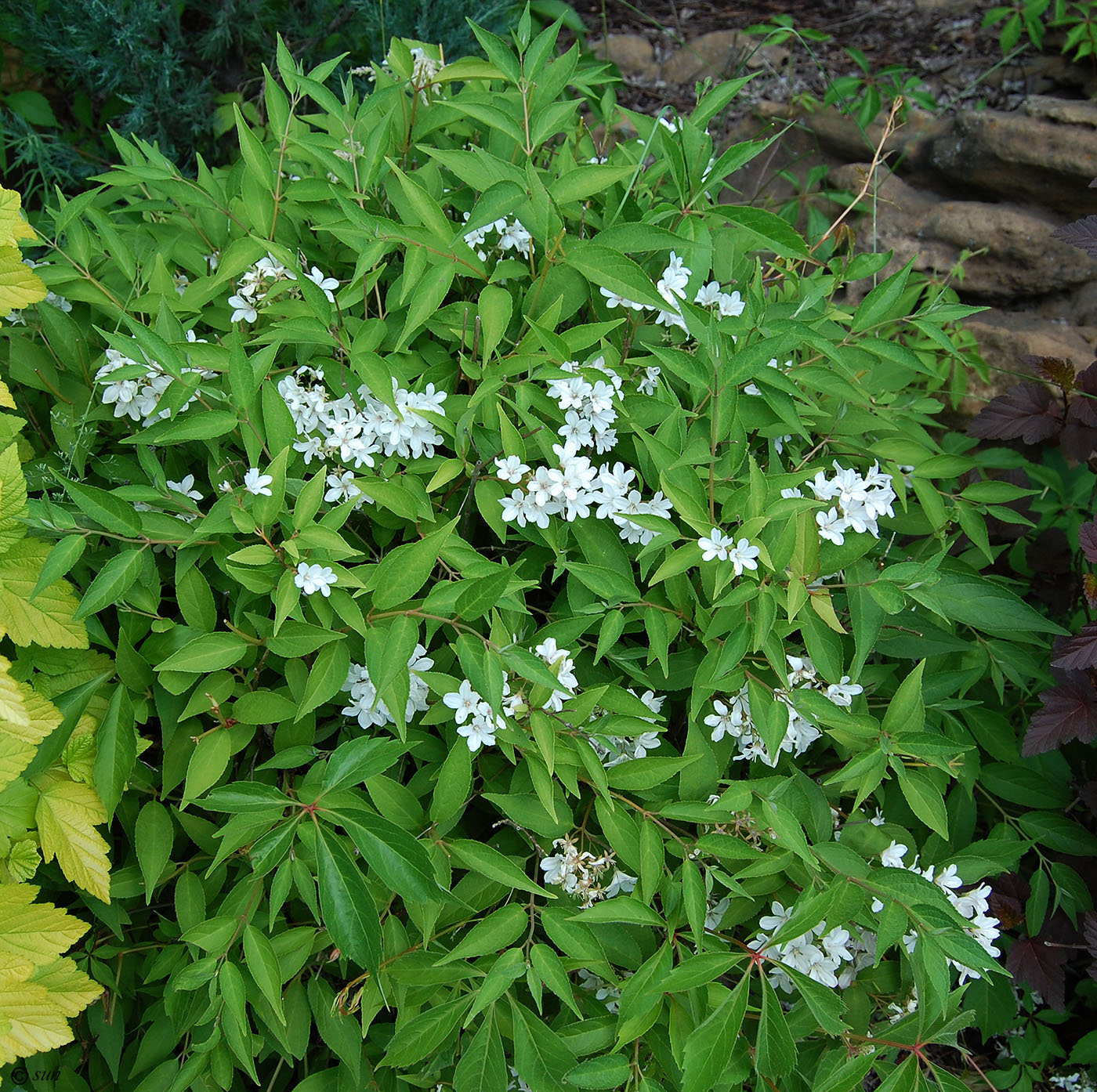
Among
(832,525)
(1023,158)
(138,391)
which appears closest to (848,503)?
(832,525)

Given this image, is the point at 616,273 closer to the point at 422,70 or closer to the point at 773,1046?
the point at 422,70

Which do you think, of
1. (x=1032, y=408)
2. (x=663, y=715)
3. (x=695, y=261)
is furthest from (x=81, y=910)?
(x=1032, y=408)

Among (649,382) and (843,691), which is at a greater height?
(649,382)

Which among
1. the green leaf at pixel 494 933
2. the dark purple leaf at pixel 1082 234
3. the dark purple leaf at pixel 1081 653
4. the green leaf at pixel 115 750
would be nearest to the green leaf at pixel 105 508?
the green leaf at pixel 115 750

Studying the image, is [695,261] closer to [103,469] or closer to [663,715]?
[663,715]

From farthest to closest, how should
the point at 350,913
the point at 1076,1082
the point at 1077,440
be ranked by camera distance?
the point at 1076,1082
the point at 1077,440
the point at 350,913

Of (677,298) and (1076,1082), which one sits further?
(1076,1082)
